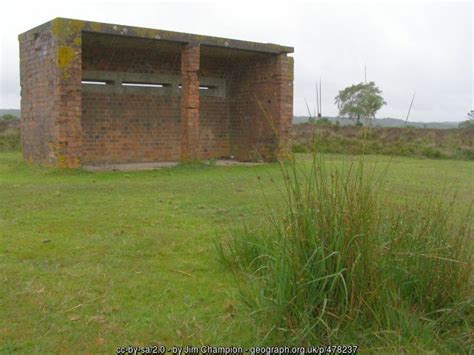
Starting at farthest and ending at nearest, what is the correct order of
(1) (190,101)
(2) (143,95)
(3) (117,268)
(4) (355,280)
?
1. (2) (143,95)
2. (1) (190,101)
3. (3) (117,268)
4. (4) (355,280)

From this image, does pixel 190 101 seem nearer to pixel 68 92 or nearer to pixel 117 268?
pixel 68 92

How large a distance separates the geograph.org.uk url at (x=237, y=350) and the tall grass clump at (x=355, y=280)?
69mm

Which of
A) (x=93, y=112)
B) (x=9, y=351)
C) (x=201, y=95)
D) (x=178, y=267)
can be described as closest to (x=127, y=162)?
(x=93, y=112)

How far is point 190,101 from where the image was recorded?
13.7 meters

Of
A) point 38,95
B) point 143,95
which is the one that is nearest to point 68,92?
point 38,95

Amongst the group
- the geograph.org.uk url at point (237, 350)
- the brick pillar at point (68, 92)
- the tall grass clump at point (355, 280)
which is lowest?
the geograph.org.uk url at point (237, 350)

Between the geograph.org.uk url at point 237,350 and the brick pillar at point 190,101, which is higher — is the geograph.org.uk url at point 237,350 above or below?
below

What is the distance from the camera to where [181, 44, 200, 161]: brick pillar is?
13.7 m

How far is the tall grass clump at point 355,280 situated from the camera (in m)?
3.13

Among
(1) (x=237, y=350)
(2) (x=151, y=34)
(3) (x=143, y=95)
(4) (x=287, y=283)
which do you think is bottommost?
(1) (x=237, y=350)

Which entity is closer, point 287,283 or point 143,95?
point 287,283

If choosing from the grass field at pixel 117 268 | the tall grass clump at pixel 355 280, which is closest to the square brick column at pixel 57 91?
the grass field at pixel 117 268

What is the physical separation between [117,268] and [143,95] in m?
11.4

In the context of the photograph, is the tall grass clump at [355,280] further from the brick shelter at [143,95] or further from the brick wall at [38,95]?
the brick wall at [38,95]
